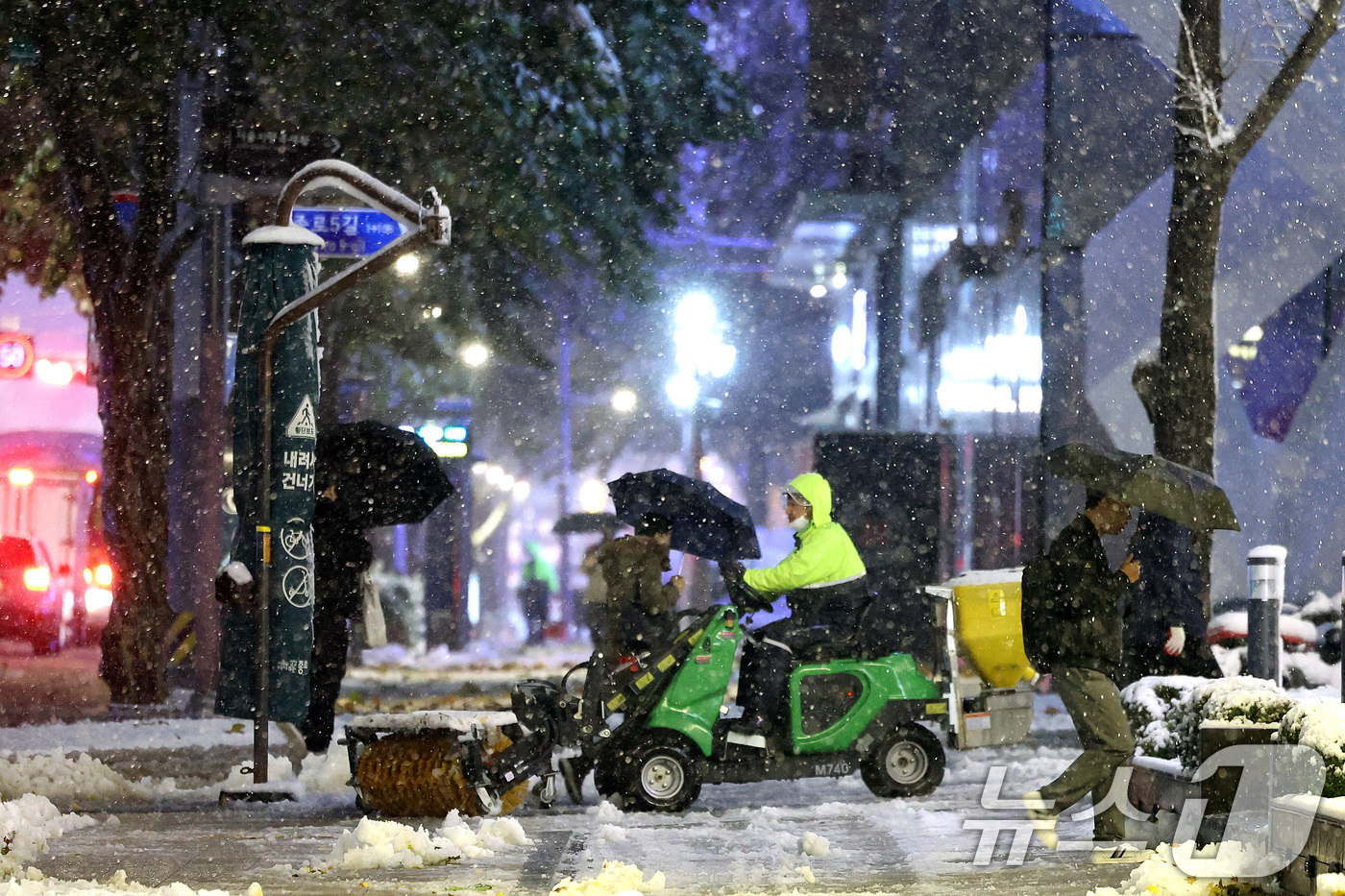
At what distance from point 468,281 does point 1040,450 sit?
304 inches

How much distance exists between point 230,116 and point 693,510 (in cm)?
767

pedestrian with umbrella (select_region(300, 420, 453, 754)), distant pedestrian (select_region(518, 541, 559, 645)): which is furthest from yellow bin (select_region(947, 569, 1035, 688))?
distant pedestrian (select_region(518, 541, 559, 645))

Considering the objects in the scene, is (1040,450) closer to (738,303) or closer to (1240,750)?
(1240,750)

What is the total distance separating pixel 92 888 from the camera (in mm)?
6090

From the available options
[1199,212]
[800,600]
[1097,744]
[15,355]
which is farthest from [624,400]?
[1097,744]

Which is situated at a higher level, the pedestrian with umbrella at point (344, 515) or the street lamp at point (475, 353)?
the street lamp at point (475, 353)

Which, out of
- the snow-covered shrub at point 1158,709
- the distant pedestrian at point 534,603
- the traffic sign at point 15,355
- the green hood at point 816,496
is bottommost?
the distant pedestrian at point 534,603

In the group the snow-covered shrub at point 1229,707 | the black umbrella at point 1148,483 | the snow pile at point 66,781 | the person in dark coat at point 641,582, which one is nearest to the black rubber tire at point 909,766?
the snow-covered shrub at point 1229,707

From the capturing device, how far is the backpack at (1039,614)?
7699 millimetres

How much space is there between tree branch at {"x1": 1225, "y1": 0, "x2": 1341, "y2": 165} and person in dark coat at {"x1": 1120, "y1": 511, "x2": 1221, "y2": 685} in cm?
438

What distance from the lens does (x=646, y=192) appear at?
19000 mm

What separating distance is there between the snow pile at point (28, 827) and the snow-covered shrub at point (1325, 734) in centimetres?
541

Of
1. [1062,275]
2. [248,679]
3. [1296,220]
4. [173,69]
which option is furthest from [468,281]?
[248,679]

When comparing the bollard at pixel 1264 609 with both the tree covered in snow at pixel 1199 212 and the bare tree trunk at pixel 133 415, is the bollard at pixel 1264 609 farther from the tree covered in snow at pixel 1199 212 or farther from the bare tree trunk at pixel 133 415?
the bare tree trunk at pixel 133 415
